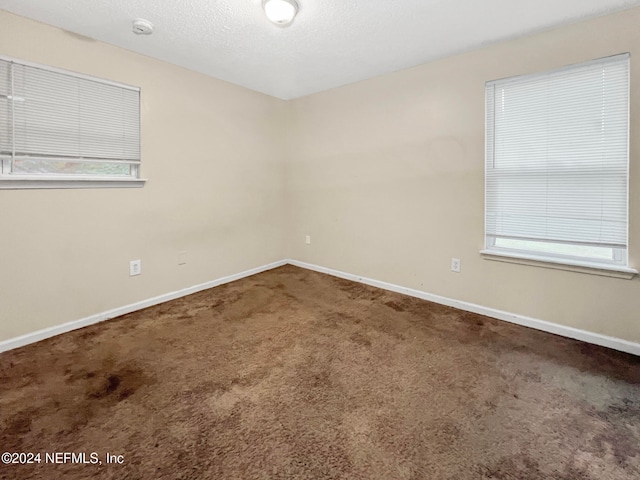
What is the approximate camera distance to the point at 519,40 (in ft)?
7.88

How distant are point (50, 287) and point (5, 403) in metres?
0.93

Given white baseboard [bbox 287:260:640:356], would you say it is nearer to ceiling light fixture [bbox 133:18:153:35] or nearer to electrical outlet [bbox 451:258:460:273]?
electrical outlet [bbox 451:258:460:273]

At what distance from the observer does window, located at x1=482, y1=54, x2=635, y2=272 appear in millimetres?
2121

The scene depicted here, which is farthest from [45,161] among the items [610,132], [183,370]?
[610,132]

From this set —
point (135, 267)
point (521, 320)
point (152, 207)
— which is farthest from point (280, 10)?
point (521, 320)

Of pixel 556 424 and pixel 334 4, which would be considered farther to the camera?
pixel 334 4

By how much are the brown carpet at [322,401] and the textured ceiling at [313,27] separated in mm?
2195

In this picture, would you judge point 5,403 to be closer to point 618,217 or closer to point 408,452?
point 408,452

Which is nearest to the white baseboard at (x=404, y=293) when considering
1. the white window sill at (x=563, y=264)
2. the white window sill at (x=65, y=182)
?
the white window sill at (x=563, y=264)

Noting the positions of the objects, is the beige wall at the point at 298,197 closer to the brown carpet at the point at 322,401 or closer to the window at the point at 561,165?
the window at the point at 561,165

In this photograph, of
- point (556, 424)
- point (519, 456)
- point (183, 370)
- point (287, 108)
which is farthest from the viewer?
point (287, 108)

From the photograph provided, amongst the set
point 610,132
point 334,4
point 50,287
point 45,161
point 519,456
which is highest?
point 334,4

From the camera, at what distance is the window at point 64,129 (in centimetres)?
211

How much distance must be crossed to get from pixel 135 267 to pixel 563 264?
11.3ft
